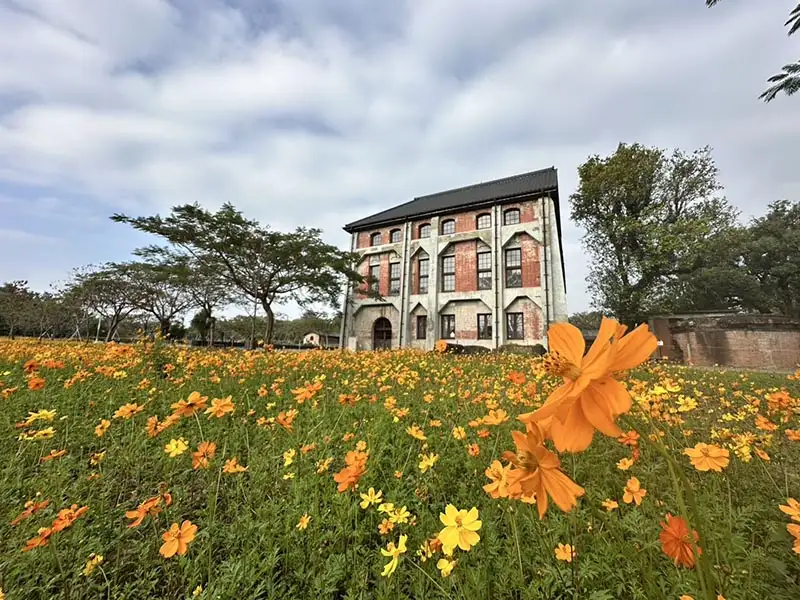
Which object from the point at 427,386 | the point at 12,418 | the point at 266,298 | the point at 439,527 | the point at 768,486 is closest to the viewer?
the point at 439,527

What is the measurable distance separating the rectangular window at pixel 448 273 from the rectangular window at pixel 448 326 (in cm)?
161

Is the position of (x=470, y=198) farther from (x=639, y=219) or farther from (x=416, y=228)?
(x=639, y=219)

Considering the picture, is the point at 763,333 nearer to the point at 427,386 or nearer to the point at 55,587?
the point at 427,386

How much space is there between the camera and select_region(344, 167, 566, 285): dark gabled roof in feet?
61.3

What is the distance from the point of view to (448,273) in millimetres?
20219

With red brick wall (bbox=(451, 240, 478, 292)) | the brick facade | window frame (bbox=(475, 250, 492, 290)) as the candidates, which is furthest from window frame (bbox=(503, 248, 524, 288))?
red brick wall (bbox=(451, 240, 478, 292))

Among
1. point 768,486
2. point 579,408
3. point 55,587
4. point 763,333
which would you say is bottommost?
point 55,587

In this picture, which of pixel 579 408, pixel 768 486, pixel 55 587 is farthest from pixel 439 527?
pixel 768 486

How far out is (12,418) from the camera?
2789mm

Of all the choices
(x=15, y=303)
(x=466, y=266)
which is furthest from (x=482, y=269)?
(x=15, y=303)

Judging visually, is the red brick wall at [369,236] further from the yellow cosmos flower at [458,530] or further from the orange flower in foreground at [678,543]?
the orange flower in foreground at [678,543]

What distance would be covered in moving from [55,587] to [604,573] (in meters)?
2.15

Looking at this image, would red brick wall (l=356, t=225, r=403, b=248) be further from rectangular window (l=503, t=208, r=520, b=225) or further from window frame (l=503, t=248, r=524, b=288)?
window frame (l=503, t=248, r=524, b=288)

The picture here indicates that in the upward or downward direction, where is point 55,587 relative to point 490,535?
downward
